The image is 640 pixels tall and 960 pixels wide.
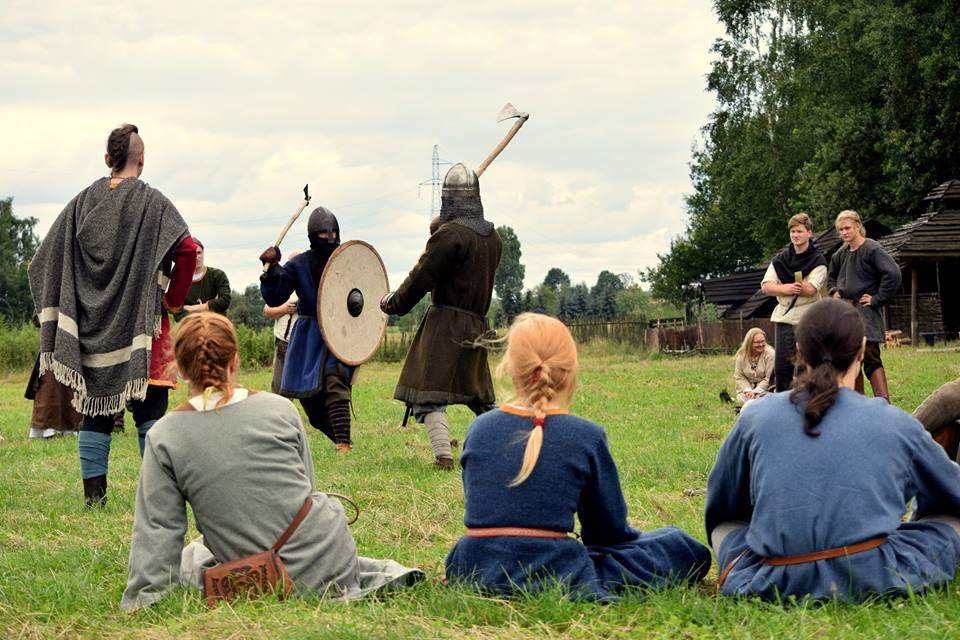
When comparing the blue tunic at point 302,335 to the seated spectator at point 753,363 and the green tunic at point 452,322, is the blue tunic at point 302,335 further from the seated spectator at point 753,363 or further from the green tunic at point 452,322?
the seated spectator at point 753,363

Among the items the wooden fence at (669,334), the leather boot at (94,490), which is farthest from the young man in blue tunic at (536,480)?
the wooden fence at (669,334)

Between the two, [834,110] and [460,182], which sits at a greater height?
[834,110]

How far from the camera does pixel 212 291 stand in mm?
11719

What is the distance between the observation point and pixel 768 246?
46469mm

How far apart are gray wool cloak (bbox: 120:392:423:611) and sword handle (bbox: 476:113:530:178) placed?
4.18m

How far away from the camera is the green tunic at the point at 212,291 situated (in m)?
11.6

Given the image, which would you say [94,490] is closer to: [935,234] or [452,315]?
[452,315]

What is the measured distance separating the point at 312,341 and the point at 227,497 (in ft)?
17.9

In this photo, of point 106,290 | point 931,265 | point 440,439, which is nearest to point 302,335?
point 440,439

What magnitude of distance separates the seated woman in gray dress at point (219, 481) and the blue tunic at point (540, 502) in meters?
0.49

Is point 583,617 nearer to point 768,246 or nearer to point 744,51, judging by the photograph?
point 744,51

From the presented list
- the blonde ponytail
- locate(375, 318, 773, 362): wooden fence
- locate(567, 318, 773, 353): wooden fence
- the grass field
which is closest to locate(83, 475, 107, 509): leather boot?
the grass field

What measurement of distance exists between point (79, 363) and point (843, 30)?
32120mm

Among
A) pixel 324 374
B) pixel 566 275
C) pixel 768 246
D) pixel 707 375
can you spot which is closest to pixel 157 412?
pixel 324 374
